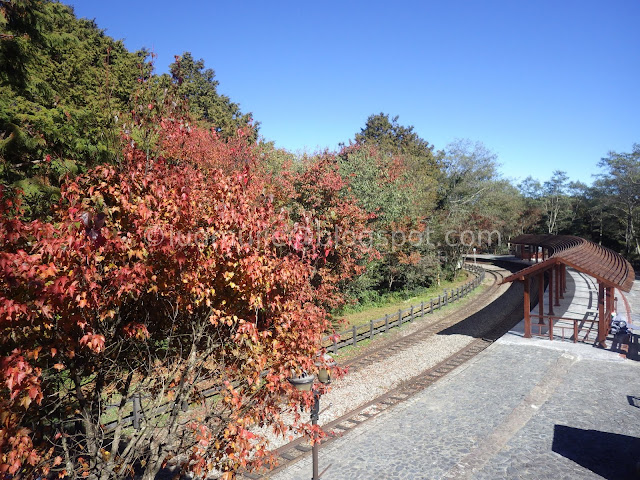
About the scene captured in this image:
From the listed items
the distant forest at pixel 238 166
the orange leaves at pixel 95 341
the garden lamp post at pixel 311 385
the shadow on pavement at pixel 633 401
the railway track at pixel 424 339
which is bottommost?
the railway track at pixel 424 339

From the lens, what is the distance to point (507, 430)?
10734 millimetres

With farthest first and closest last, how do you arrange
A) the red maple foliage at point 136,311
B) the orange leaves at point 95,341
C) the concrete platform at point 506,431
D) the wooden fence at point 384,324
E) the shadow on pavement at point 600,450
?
1. the wooden fence at point 384,324
2. the concrete platform at point 506,431
3. the shadow on pavement at point 600,450
4. the orange leaves at point 95,341
5. the red maple foliage at point 136,311

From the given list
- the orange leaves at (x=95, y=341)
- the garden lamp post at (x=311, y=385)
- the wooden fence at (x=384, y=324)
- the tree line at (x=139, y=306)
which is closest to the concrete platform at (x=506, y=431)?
the garden lamp post at (x=311, y=385)

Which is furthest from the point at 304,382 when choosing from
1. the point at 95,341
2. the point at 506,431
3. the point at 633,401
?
the point at 633,401

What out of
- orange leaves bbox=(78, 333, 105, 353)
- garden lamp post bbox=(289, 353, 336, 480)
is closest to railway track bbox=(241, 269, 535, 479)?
garden lamp post bbox=(289, 353, 336, 480)

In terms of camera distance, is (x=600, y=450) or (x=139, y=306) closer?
(x=139, y=306)

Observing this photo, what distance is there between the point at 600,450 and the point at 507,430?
1.95 metres

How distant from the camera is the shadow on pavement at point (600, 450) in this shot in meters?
8.88

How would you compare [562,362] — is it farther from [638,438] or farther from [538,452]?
[538,452]

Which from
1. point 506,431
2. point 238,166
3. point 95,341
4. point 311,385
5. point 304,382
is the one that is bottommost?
point 506,431

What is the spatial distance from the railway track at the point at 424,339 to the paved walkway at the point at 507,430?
15.6 inches

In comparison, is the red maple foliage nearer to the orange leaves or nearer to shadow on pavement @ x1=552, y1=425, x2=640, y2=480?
the orange leaves

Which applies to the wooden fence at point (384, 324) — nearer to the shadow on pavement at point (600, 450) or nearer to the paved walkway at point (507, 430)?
the paved walkway at point (507, 430)

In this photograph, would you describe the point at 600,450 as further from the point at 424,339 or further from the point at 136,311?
the point at 424,339
